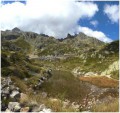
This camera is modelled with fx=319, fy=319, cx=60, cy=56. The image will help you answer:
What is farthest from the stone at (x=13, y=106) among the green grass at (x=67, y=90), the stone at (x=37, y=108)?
the green grass at (x=67, y=90)

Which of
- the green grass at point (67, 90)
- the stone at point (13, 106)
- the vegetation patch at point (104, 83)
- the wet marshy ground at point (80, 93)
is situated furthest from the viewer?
the vegetation patch at point (104, 83)

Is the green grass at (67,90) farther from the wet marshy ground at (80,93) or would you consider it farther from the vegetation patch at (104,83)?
the vegetation patch at (104,83)

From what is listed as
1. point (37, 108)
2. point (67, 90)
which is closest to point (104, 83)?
point (67, 90)

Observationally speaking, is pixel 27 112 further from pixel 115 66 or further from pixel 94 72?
pixel 94 72

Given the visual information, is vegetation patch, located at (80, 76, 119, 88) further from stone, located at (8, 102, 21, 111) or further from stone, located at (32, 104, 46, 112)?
stone, located at (32, 104, 46, 112)

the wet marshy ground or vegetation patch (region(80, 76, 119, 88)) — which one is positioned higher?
vegetation patch (region(80, 76, 119, 88))

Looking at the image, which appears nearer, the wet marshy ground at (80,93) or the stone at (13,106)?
the stone at (13,106)

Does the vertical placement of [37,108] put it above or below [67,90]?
below

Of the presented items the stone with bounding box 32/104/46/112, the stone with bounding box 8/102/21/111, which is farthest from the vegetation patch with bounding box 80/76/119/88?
the stone with bounding box 32/104/46/112

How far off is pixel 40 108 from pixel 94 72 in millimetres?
133411

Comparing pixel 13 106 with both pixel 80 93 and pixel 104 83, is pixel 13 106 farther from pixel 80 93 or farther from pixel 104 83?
pixel 104 83

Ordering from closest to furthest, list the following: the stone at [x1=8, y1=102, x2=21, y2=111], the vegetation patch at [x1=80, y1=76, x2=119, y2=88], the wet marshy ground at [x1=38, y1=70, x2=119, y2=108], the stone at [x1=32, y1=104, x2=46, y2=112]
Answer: the stone at [x1=32, y1=104, x2=46, y2=112] → the stone at [x1=8, y1=102, x2=21, y2=111] → the wet marshy ground at [x1=38, y1=70, x2=119, y2=108] → the vegetation patch at [x1=80, y1=76, x2=119, y2=88]

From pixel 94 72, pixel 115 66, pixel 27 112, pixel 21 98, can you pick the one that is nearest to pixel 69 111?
pixel 27 112

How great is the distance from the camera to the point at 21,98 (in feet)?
70.2
